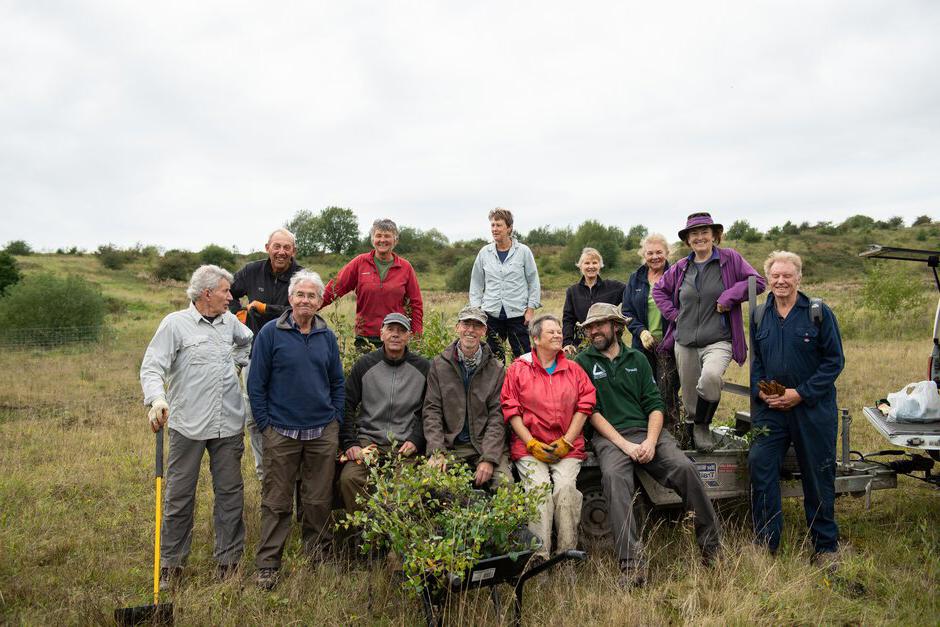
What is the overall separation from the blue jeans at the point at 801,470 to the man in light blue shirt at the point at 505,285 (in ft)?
9.21

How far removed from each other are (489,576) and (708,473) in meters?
2.48

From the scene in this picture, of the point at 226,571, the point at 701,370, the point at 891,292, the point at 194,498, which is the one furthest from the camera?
the point at 891,292

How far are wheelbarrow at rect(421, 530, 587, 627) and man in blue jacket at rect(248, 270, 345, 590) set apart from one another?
61.2 inches

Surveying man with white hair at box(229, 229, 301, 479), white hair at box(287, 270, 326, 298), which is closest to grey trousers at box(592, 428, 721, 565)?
white hair at box(287, 270, 326, 298)

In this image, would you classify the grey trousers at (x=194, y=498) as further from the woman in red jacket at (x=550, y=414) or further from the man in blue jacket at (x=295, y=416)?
the woman in red jacket at (x=550, y=414)

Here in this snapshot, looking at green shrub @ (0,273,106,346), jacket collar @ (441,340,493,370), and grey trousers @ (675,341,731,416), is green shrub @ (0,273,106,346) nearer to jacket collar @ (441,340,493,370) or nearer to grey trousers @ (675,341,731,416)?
jacket collar @ (441,340,493,370)

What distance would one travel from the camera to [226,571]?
15.3ft

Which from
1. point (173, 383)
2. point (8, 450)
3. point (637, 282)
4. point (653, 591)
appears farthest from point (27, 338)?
point (653, 591)

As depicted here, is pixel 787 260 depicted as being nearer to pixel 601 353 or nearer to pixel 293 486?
pixel 601 353

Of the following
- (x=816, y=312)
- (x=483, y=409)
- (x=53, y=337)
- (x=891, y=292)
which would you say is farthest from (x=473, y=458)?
(x=53, y=337)

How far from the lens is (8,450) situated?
7.96m

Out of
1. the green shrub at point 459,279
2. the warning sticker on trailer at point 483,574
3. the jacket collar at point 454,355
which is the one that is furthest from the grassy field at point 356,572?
the green shrub at point 459,279

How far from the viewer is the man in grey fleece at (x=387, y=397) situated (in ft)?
16.8

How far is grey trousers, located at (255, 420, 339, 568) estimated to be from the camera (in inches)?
187
